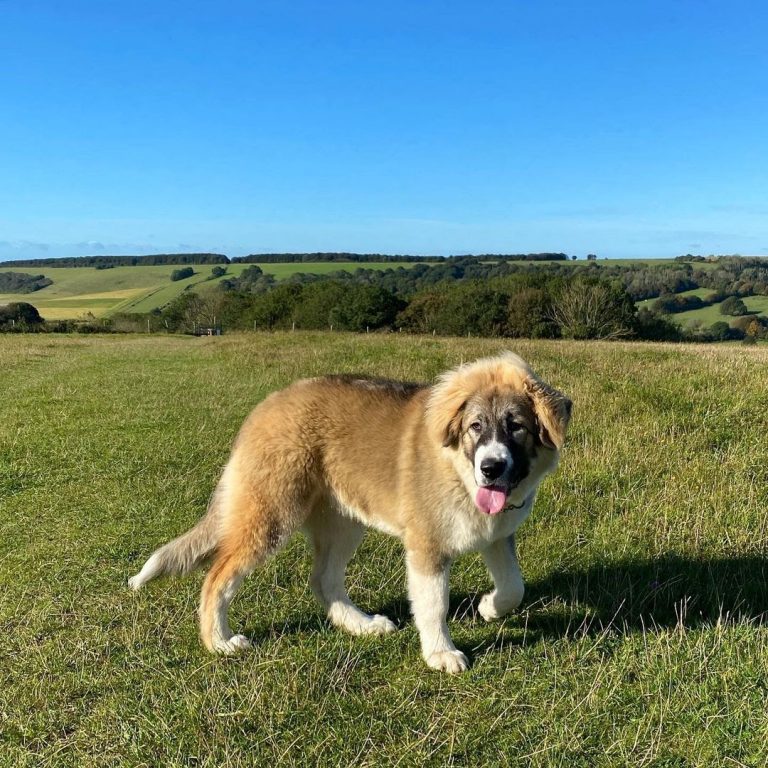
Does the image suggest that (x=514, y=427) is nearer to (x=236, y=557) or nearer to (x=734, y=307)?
(x=236, y=557)

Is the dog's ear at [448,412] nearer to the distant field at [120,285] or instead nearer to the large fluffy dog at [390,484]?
the large fluffy dog at [390,484]

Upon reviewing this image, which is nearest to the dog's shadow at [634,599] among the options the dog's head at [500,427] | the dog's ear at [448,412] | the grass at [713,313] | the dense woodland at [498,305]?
the dog's head at [500,427]

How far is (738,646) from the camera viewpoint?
A: 153 inches

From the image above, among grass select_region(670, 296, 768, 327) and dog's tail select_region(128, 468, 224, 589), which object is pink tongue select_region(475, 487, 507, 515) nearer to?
dog's tail select_region(128, 468, 224, 589)

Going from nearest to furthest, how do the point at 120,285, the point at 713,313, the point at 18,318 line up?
the point at 18,318
the point at 713,313
the point at 120,285

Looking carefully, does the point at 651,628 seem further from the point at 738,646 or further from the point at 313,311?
the point at 313,311

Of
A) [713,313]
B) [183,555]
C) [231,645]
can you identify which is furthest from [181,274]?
[231,645]

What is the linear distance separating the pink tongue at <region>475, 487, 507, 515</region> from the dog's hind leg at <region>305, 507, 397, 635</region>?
1234 mm

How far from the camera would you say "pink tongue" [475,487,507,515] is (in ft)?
12.2

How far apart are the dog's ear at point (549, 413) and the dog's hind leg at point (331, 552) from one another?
1.60 m

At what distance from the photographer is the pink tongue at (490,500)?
3.71 metres

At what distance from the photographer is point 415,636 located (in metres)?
4.29

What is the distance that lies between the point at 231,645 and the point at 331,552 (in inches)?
36.2

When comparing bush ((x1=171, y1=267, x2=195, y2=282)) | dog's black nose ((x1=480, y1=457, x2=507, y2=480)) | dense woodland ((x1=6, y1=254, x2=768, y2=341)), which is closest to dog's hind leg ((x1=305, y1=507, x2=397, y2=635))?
dog's black nose ((x1=480, y1=457, x2=507, y2=480))
